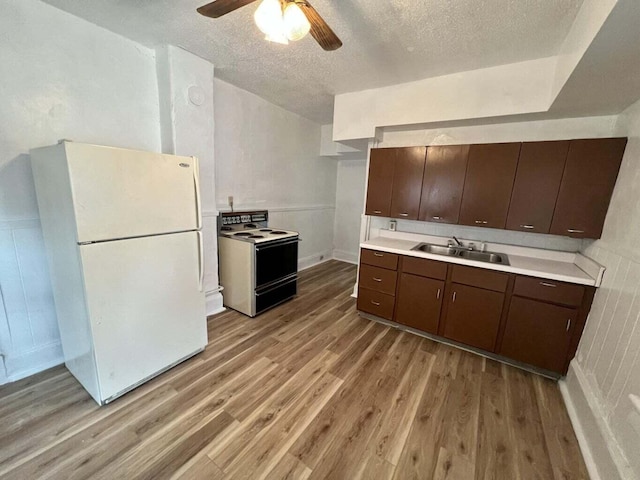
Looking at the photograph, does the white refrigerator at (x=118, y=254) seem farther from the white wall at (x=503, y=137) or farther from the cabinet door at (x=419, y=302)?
the white wall at (x=503, y=137)

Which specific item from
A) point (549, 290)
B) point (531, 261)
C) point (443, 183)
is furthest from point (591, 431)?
point (443, 183)

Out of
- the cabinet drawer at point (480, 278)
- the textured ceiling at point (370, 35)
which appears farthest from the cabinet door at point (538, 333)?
the textured ceiling at point (370, 35)

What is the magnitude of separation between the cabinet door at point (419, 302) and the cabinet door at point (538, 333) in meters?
0.57

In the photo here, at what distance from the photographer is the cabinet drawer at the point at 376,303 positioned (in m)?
2.77

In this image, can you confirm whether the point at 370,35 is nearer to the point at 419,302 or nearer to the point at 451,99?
the point at 451,99

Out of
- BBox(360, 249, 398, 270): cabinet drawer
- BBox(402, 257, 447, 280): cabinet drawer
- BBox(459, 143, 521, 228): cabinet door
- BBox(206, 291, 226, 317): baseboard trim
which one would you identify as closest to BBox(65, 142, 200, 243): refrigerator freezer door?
BBox(206, 291, 226, 317): baseboard trim

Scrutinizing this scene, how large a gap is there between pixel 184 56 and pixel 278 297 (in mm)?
2655

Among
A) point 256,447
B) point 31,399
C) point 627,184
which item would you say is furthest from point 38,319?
point 627,184

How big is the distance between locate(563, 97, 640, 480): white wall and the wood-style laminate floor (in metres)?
0.18

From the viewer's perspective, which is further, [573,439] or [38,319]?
[38,319]

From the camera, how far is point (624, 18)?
1074 millimetres

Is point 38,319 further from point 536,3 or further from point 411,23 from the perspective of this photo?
point 536,3

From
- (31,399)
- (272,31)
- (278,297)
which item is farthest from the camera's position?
(278,297)

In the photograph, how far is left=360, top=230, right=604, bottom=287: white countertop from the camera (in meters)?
1.94
